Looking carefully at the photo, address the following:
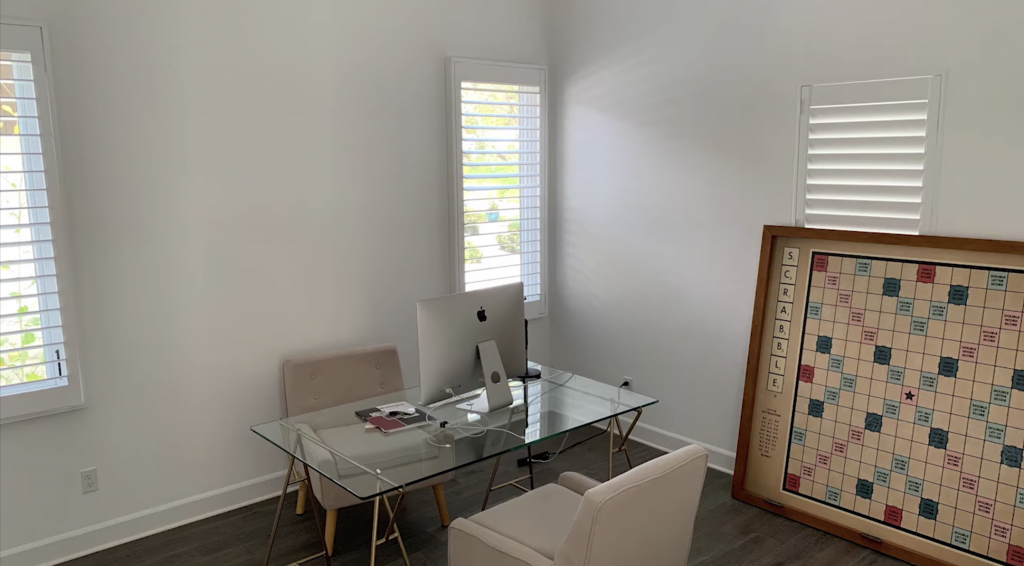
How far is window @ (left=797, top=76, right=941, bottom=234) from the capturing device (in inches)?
126

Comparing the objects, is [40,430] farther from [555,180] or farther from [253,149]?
[555,180]

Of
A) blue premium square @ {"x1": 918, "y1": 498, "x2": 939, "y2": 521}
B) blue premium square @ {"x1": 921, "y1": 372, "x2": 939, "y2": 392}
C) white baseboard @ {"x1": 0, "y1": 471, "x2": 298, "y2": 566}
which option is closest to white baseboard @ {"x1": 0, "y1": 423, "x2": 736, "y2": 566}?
white baseboard @ {"x1": 0, "y1": 471, "x2": 298, "y2": 566}

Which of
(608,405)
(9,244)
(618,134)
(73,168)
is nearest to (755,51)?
(618,134)

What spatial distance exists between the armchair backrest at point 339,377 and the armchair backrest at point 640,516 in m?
1.81

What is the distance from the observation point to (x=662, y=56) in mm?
4176

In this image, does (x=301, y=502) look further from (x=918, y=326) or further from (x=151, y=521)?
(x=918, y=326)

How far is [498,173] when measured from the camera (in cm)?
455

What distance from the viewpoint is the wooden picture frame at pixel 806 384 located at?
3115mm

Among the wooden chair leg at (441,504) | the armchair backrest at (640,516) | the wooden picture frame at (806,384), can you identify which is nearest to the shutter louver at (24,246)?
the wooden chair leg at (441,504)

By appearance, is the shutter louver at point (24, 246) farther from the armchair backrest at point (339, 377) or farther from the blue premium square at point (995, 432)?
the blue premium square at point (995, 432)

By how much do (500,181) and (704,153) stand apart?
1.25 metres

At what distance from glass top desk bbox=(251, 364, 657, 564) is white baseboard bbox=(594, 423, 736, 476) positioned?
3.72 feet

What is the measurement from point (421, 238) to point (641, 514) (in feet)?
8.30

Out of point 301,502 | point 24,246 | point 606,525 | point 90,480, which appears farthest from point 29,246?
point 606,525
